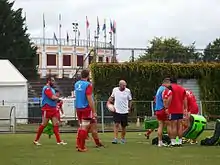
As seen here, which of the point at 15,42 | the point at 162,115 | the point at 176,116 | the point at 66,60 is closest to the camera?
the point at 176,116

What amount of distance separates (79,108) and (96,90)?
871 inches

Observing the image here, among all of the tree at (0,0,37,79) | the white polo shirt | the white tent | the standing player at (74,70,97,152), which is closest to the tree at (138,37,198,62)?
the white tent

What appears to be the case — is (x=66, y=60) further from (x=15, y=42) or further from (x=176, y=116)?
(x=176, y=116)

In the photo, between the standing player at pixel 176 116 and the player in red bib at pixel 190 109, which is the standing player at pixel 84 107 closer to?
the standing player at pixel 176 116

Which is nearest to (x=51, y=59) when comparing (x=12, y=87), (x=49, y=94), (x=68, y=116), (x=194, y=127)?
A: (x=12, y=87)

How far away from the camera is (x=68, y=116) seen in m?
29.9

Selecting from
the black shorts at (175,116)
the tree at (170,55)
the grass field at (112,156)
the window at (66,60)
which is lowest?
the grass field at (112,156)

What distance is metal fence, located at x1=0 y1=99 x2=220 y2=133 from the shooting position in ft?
87.5

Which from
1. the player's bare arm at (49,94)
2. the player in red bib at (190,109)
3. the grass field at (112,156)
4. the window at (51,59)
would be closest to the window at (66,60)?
the window at (51,59)

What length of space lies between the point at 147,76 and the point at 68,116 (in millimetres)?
8769

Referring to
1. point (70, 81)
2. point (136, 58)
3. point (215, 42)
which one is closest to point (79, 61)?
point (215, 42)

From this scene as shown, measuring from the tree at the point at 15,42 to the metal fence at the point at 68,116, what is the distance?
30.4 meters

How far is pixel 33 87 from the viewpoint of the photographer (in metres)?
52.5

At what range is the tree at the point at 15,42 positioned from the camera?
60.1m
